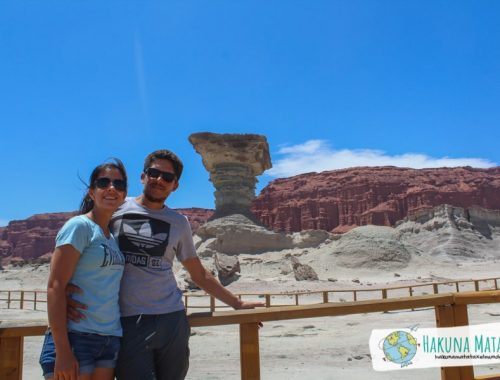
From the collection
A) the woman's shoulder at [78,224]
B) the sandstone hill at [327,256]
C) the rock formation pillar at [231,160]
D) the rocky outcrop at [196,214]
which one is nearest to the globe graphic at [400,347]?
the woman's shoulder at [78,224]

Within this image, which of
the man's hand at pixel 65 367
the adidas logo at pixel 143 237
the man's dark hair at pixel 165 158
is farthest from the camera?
the man's dark hair at pixel 165 158

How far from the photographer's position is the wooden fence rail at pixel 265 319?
7.92 feet

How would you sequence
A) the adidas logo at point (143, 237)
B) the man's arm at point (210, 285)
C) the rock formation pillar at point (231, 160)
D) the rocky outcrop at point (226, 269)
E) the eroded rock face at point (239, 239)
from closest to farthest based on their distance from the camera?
the adidas logo at point (143, 237) < the man's arm at point (210, 285) < the rocky outcrop at point (226, 269) < the eroded rock face at point (239, 239) < the rock formation pillar at point (231, 160)

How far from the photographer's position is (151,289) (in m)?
2.47

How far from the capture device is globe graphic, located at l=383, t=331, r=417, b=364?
3053 millimetres

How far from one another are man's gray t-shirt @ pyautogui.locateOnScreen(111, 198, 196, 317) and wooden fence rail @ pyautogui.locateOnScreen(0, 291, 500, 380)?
0.88 ft

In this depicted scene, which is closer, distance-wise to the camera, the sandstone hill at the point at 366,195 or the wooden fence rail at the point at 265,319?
the wooden fence rail at the point at 265,319

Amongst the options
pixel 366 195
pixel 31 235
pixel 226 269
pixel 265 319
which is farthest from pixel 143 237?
pixel 31 235

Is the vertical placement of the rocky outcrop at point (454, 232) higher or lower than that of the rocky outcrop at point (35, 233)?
lower

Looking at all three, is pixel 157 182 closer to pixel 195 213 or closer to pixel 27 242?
pixel 195 213

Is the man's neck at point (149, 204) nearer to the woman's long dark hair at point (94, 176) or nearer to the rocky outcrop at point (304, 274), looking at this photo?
the woman's long dark hair at point (94, 176)

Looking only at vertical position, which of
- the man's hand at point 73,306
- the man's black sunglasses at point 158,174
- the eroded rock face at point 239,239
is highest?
the eroded rock face at point 239,239

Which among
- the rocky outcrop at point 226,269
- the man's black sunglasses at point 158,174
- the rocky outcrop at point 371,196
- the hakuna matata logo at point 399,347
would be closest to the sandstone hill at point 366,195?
the rocky outcrop at point 371,196

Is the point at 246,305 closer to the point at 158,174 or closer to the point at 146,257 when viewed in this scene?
the point at 146,257
